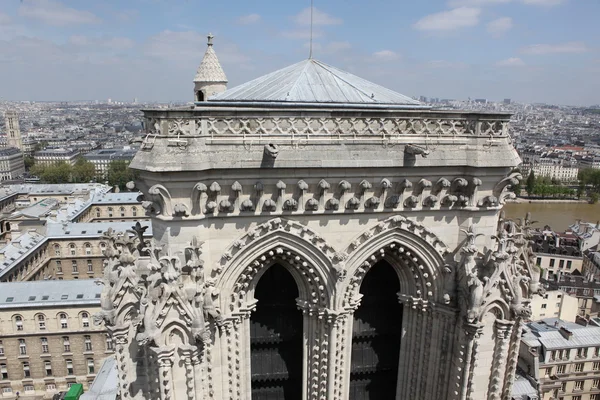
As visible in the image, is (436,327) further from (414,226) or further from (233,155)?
(233,155)

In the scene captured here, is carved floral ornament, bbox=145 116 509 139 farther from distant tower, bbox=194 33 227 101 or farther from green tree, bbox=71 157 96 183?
green tree, bbox=71 157 96 183

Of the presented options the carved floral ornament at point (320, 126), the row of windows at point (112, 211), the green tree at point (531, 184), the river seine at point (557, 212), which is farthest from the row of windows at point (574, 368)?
the green tree at point (531, 184)

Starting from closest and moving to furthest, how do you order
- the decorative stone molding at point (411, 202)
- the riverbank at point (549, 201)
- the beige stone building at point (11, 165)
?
the decorative stone molding at point (411, 202)
the riverbank at point (549, 201)
the beige stone building at point (11, 165)

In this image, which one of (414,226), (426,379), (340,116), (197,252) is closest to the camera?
(197,252)

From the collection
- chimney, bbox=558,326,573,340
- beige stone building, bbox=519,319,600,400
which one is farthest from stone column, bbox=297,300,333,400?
chimney, bbox=558,326,573,340

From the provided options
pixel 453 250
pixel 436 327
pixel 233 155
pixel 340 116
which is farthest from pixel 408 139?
pixel 436 327

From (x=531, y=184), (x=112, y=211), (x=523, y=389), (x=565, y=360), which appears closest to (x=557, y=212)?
(x=531, y=184)

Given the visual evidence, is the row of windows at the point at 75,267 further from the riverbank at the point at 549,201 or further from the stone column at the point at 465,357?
the riverbank at the point at 549,201
